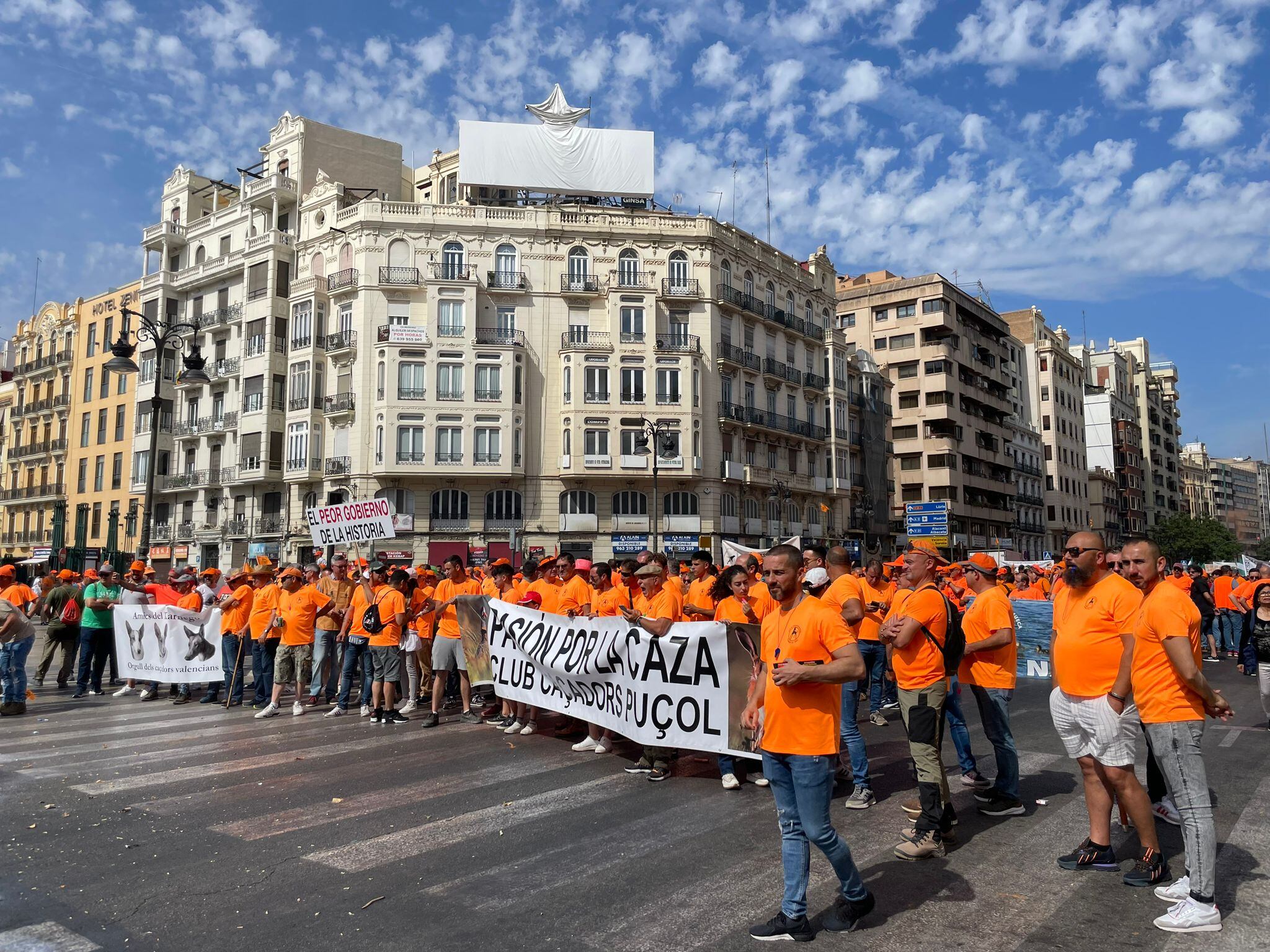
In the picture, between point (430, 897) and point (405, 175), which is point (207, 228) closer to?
point (405, 175)

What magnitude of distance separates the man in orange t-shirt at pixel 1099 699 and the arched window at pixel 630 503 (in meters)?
39.9

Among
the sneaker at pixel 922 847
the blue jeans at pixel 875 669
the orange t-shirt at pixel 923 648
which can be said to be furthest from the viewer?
the blue jeans at pixel 875 669

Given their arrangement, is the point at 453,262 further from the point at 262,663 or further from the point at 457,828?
the point at 457,828

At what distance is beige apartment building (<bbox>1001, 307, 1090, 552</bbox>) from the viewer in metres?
88.2

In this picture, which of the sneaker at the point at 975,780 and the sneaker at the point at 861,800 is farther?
the sneaker at the point at 975,780

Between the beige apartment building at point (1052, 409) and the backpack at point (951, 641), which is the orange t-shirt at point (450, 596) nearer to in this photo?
the backpack at point (951, 641)

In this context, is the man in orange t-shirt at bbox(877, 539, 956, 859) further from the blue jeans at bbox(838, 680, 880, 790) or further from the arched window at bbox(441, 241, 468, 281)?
the arched window at bbox(441, 241, 468, 281)

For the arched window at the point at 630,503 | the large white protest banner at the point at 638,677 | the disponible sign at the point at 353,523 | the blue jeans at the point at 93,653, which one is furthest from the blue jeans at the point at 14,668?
the arched window at the point at 630,503

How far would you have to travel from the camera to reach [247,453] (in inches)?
1928

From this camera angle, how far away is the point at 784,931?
4.63 m

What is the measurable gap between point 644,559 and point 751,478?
39553 millimetres

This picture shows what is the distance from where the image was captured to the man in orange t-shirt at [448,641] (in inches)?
446

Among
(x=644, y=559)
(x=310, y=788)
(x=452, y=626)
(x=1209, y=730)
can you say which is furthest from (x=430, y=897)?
(x=1209, y=730)

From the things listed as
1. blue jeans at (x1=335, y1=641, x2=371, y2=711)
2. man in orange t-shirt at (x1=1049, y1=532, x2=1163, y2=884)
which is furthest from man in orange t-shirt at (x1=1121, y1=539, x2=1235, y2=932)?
blue jeans at (x1=335, y1=641, x2=371, y2=711)
